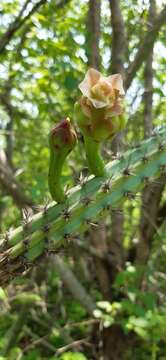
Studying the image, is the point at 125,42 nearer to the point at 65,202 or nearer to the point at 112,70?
the point at 112,70

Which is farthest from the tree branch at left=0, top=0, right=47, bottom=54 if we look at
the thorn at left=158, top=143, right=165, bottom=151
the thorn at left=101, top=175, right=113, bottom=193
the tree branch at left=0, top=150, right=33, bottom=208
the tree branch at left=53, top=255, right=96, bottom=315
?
the thorn at left=101, top=175, right=113, bottom=193

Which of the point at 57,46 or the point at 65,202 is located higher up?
the point at 57,46

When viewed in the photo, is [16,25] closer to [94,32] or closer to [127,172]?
[94,32]

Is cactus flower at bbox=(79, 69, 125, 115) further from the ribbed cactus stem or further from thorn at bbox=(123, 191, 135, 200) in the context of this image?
thorn at bbox=(123, 191, 135, 200)

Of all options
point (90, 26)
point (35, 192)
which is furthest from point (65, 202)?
point (90, 26)

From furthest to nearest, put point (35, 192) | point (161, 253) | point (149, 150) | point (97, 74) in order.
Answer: point (161, 253)
point (35, 192)
point (149, 150)
point (97, 74)
